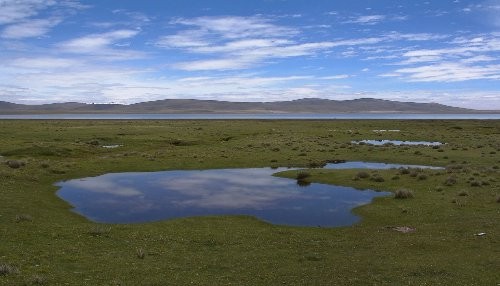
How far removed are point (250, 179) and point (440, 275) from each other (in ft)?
88.3

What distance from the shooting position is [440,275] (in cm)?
1628

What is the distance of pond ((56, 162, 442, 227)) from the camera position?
93.4ft

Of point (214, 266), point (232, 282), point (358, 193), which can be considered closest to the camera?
point (232, 282)

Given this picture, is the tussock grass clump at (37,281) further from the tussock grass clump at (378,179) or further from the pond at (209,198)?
the tussock grass clump at (378,179)

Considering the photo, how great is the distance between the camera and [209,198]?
110 feet

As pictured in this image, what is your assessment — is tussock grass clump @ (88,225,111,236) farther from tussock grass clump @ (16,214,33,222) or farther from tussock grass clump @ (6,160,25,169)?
tussock grass clump @ (6,160,25,169)

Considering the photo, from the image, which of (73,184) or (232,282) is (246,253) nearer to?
(232,282)

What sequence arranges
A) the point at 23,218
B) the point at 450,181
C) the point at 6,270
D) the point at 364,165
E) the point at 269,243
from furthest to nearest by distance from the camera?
the point at 364,165
the point at 450,181
the point at 23,218
the point at 269,243
the point at 6,270

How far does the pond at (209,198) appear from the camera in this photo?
93.4 feet

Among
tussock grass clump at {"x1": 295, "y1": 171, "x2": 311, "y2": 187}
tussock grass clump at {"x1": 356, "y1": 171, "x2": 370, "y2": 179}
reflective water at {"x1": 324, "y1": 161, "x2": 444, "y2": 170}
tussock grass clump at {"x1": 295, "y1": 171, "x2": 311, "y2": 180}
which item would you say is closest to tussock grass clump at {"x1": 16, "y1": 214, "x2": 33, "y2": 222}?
tussock grass clump at {"x1": 295, "y1": 171, "x2": 311, "y2": 187}

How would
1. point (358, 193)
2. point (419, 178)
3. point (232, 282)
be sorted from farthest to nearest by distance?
point (419, 178)
point (358, 193)
point (232, 282)

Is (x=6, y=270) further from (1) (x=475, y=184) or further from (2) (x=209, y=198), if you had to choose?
(1) (x=475, y=184)

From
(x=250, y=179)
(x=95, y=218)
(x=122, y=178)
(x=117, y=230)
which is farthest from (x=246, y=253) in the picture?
(x=122, y=178)

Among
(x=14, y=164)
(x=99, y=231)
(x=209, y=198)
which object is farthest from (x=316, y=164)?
(x=99, y=231)
